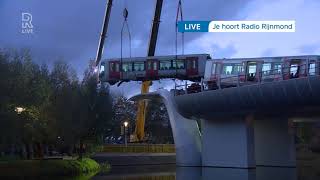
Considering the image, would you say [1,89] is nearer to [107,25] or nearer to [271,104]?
[271,104]

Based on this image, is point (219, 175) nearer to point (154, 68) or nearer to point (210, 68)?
point (210, 68)

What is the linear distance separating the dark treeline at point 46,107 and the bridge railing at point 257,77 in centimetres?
856

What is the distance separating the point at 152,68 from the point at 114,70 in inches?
170

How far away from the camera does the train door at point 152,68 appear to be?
202ft

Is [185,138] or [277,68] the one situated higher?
[277,68]

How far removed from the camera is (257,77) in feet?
155

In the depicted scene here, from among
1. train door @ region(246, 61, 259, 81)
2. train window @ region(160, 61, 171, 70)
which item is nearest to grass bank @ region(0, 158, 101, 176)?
train window @ region(160, 61, 171, 70)

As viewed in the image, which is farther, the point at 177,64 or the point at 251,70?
the point at 177,64

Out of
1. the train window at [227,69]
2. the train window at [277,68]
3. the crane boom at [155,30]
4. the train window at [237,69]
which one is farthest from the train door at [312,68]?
the crane boom at [155,30]

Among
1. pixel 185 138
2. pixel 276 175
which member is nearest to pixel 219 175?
pixel 276 175

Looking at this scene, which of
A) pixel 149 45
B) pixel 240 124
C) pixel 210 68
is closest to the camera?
pixel 240 124

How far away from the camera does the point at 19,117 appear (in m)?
40.9

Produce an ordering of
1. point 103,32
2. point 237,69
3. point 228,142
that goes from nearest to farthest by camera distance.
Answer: point 237,69 < point 228,142 < point 103,32

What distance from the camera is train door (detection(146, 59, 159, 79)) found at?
202 feet
